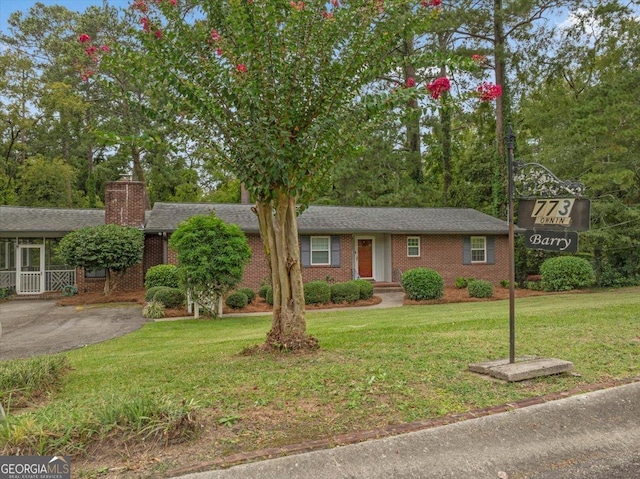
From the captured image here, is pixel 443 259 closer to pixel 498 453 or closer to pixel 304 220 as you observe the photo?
pixel 304 220

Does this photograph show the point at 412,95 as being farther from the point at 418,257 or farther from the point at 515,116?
the point at 515,116

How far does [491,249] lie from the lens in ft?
66.9

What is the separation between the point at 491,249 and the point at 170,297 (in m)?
13.7

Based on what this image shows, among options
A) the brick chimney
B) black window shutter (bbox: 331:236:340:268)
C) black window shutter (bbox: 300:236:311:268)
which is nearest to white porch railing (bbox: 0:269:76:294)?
the brick chimney

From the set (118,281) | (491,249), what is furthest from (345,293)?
(118,281)

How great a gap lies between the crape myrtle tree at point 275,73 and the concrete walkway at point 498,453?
9.93ft

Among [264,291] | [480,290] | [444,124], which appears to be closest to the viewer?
[264,291]

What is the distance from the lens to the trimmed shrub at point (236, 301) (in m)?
13.7

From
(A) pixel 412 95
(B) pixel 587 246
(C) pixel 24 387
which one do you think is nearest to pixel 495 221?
(B) pixel 587 246

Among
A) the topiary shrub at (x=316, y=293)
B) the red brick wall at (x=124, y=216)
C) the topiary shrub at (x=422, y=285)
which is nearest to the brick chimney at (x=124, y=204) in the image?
the red brick wall at (x=124, y=216)

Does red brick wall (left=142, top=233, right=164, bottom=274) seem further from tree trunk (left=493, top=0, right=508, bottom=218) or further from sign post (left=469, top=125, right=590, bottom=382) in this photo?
tree trunk (left=493, top=0, right=508, bottom=218)

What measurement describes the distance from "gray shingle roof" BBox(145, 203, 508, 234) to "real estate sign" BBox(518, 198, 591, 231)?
13040mm

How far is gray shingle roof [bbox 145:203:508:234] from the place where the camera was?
18.1m

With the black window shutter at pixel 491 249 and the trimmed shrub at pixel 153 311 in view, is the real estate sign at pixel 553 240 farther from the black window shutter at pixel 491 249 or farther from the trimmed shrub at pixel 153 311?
the black window shutter at pixel 491 249
